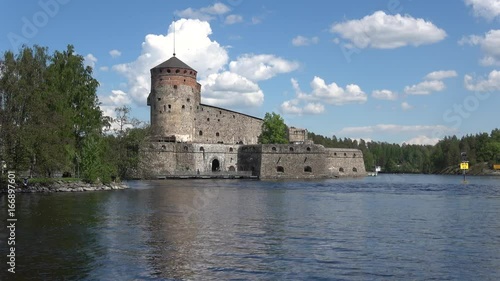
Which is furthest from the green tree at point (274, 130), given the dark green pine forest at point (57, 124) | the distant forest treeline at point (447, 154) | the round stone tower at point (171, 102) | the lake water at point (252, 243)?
the lake water at point (252, 243)

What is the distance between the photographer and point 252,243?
11.8 metres

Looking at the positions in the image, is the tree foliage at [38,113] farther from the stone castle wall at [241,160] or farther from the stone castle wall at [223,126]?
the stone castle wall at [223,126]

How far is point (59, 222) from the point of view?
48.7 ft

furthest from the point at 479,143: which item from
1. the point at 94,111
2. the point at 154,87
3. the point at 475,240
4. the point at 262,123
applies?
the point at 475,240

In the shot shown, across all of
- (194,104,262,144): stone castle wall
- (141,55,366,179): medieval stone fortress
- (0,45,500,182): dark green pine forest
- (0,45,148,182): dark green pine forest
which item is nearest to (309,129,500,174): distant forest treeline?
(194,104,262,144): stone castle wall

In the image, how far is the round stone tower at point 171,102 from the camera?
56.7 meters

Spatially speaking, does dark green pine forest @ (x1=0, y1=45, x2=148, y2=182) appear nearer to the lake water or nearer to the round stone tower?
the lake water

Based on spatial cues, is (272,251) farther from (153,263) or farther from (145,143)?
(145,143)

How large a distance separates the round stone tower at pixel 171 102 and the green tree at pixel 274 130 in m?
10.1

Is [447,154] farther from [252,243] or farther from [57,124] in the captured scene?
[252,243]

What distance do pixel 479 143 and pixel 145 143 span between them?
71113 millimetres

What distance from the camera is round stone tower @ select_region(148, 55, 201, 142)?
56.7 metres

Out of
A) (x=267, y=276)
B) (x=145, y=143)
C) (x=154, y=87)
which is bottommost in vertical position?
(x=267, y=276)

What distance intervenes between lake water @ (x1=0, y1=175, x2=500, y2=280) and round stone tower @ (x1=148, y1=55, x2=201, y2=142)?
122ft
